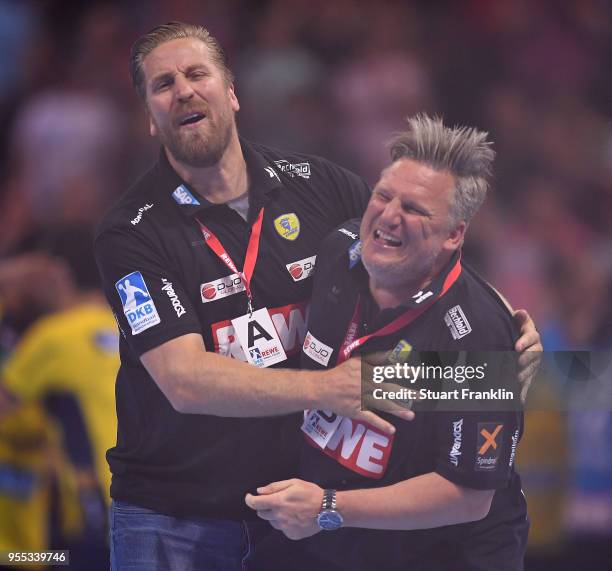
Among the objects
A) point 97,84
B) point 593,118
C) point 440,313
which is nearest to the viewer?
point 440,313

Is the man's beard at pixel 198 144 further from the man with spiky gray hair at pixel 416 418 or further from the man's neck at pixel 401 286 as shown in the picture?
the man's neck at pixel 401 286

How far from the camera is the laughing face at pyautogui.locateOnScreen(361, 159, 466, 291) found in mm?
3104

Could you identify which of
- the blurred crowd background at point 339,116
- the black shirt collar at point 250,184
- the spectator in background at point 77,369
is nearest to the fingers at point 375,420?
the black shirt collar at point 250,184

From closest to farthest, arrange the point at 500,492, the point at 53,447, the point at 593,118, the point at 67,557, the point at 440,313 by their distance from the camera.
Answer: the point at 440,313
the point at 500,492
the point at 67,557
the point at 53,447
the point at 593,118

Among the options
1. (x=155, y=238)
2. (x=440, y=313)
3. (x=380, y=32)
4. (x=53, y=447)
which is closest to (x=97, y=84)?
(x=380, y=32)

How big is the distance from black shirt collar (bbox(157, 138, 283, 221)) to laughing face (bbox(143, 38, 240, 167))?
71mm

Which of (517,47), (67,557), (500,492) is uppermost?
(517,47)

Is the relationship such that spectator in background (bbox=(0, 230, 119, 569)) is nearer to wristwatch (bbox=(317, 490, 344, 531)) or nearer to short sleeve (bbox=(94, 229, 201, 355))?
short sleeve (bbox=(94, 229, 201, 355))

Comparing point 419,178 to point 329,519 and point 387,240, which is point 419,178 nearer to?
point 387,240

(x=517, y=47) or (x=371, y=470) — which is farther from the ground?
(x=517, y=47)

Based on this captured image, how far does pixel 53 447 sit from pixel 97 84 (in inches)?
114

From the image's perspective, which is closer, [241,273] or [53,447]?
[241,273]

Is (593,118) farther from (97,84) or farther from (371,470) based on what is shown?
(371,470)

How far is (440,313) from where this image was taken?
309 cm
